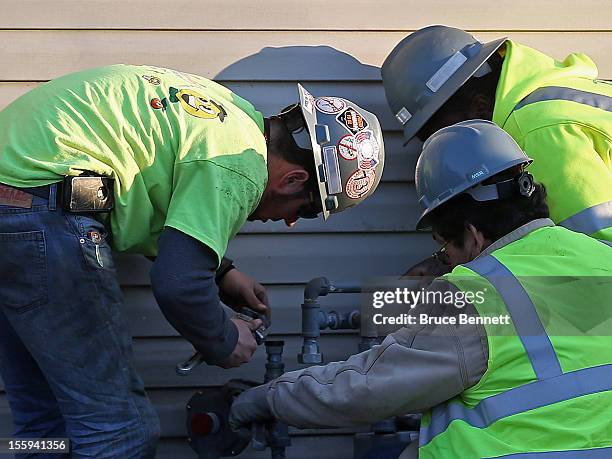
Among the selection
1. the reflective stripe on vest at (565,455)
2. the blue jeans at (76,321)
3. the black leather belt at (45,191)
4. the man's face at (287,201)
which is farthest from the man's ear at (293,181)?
the reflective stripe on vest at (565,455)

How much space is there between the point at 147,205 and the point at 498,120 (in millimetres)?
1363

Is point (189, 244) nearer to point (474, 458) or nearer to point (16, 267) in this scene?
point (16, 267)

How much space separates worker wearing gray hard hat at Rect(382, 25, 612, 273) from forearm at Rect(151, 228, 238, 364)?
123 cm

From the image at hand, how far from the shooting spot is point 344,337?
411 cm

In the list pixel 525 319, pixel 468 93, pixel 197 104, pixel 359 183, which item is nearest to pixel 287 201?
pixel 359 183

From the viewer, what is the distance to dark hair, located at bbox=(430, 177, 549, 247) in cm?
268

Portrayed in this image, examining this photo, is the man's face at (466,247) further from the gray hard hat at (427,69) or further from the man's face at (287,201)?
the gray hard hat at (427,69)

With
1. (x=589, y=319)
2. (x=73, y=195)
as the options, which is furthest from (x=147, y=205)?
(x=589, y=319)

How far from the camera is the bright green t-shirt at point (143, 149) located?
118 inches

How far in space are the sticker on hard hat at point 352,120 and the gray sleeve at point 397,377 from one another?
3.63 feet

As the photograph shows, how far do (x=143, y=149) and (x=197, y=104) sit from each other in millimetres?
255

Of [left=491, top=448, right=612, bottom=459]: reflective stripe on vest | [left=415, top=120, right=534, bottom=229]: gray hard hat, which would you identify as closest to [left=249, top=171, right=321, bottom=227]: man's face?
[left=415, top=120, right=534, bottom=229]: gray hard hat

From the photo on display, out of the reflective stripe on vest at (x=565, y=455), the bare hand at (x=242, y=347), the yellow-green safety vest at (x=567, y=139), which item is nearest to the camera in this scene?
Answer: the reflective stripe on vest at (x=565, y=455)

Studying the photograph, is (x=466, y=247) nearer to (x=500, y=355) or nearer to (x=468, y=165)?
(x=468, y=165)
